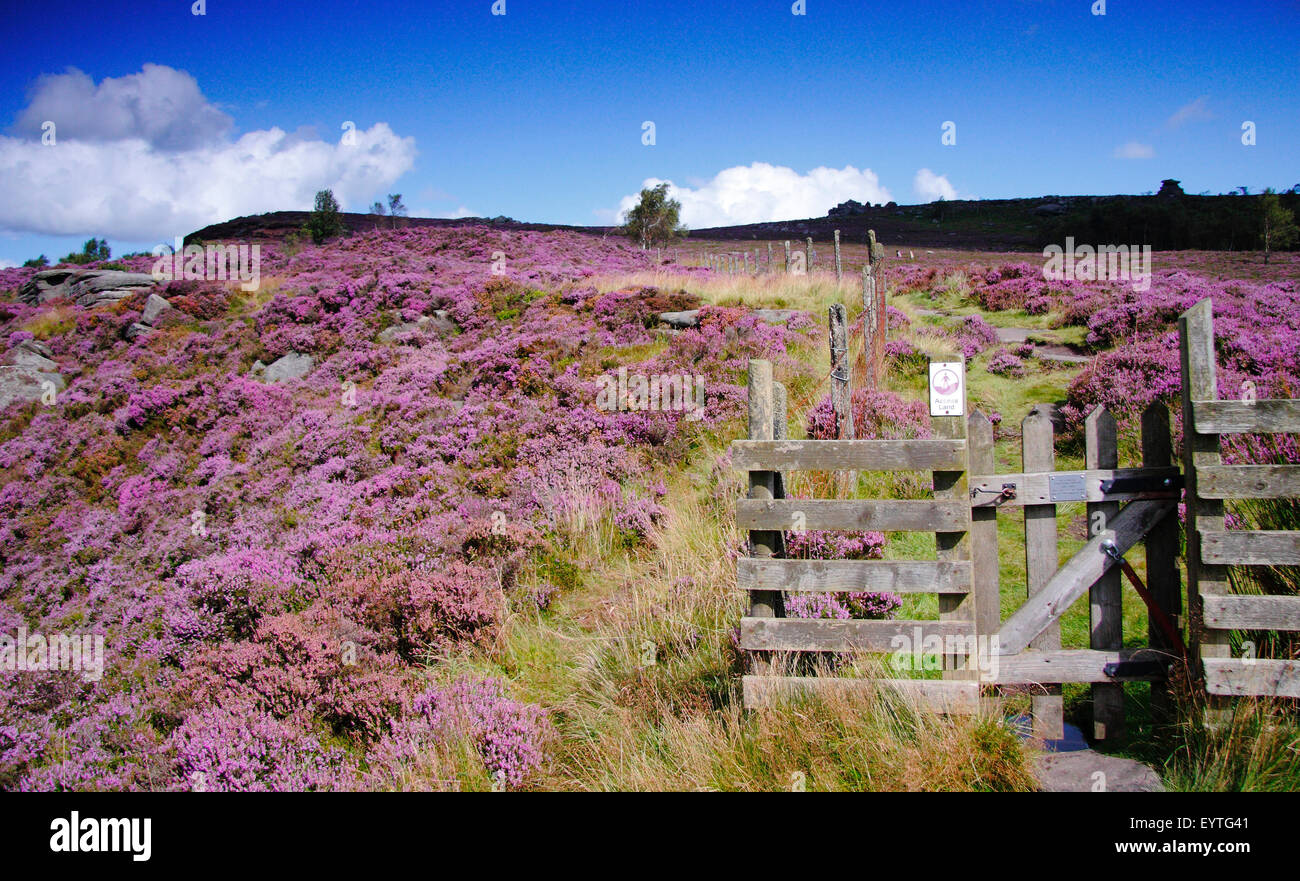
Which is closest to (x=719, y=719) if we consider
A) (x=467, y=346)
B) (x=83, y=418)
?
(x=467, y=346)

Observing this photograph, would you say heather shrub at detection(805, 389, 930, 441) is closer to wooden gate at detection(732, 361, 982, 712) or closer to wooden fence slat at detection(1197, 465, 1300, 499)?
wooden gate at detection(732, 361, 982, 712)

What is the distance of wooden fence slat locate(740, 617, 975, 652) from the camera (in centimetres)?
404

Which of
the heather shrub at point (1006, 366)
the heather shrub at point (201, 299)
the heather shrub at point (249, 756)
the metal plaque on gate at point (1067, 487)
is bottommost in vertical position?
the heather shrub at point (249, 756)

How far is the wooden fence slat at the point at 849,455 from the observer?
3938mm

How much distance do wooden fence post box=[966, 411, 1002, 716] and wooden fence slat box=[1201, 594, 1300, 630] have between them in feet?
3.36

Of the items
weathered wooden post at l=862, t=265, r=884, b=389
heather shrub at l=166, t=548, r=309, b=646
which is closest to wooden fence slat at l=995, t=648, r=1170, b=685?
weathered wooden post at l=862, t=265, r=884, b=389

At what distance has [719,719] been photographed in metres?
4.29

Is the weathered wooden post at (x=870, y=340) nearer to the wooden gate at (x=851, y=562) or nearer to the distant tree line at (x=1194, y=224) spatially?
the wooden gate at (x=851, y=562)

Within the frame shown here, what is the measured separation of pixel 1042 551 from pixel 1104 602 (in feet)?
1.42

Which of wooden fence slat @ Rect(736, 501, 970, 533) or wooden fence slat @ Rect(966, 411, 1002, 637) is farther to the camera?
wooden fence slat @ Rect(966, 411, 1002, 637)

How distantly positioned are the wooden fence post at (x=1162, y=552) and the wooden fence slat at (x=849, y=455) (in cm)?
111

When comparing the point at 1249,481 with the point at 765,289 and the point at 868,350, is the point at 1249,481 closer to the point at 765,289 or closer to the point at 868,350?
the point at 868,350

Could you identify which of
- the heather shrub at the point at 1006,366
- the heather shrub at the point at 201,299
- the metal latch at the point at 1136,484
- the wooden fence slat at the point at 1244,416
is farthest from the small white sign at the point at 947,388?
the heather shrub at the point at 201,299
